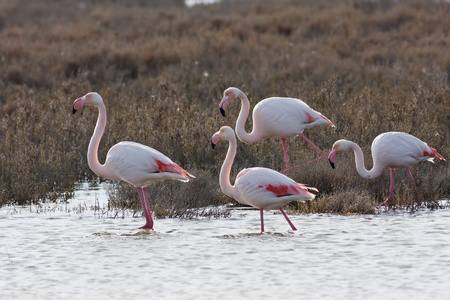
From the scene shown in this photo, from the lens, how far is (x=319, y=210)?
Result: 7504mm

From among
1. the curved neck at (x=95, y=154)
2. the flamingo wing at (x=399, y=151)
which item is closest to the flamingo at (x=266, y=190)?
the curved neck at (x=95, y=154)

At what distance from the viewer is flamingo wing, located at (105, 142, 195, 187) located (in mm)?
6684

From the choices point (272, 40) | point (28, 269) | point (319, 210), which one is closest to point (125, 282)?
point (28, 269)

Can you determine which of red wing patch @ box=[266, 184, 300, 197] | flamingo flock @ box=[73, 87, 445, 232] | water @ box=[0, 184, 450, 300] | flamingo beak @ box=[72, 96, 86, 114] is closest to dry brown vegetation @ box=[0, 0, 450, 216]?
flamingo flock @ box=[73, 87, 445, 232]

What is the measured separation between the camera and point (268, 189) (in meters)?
6.48

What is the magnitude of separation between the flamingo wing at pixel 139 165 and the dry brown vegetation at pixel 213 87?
70 centimetres

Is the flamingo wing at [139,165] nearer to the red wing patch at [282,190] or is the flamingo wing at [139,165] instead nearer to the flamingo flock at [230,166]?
the flamingo flock at [230,166]

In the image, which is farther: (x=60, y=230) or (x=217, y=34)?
(x=217, y=34)

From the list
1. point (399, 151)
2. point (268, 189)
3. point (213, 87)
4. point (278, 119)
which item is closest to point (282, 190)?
point (268, 189)

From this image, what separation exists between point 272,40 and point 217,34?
4.66ft

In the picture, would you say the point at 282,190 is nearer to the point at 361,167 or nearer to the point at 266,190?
the point at 266,190

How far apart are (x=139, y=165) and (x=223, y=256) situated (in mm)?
1444

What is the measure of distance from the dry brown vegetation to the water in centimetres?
64

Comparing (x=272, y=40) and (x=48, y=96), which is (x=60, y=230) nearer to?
(x=48, y=96)
